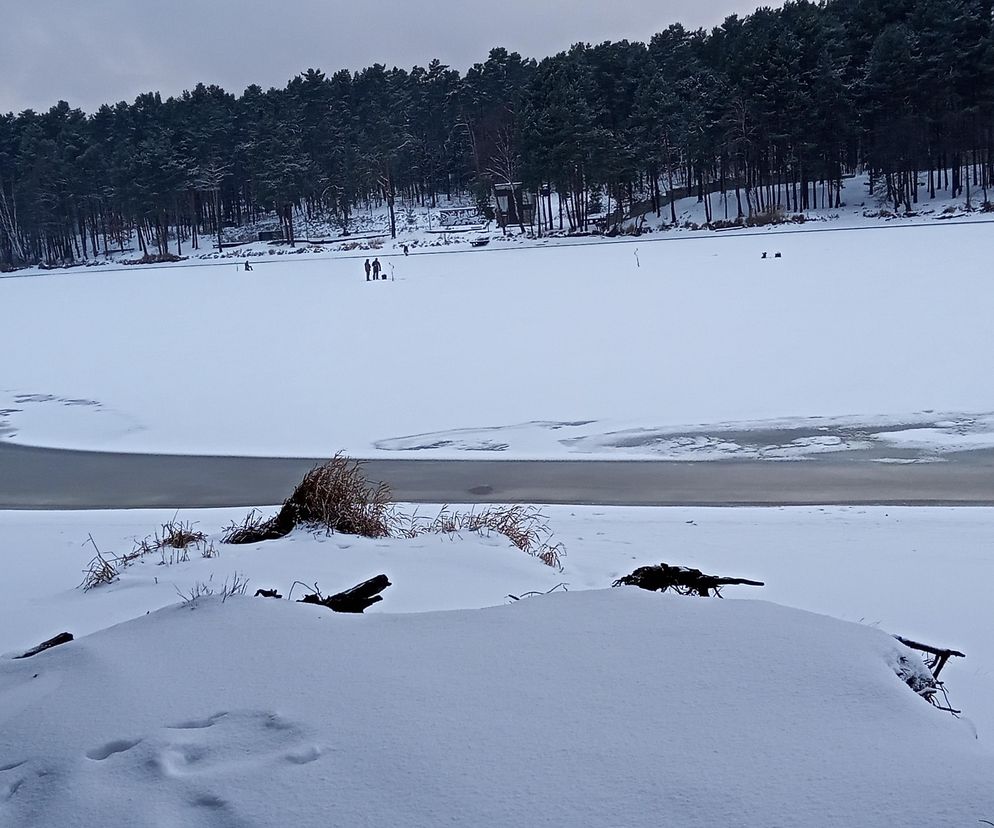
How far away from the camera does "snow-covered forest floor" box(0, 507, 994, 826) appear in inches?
98.1

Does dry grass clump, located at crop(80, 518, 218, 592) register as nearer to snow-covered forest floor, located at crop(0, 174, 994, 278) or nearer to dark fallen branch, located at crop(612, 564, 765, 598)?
dark fallen branch, located at crop(612, 564, 765, 598)

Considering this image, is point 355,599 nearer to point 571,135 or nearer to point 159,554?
point 159,554

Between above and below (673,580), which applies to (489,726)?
above

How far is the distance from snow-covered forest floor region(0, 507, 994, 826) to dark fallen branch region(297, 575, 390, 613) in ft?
0.41

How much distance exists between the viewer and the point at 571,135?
236 feet

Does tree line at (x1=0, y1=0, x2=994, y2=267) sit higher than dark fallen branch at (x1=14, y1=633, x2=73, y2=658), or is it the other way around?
tree line at (x1=0, y1=0, x2=994, y2=267)

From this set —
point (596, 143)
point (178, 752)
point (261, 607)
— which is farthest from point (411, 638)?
point (596, 143)

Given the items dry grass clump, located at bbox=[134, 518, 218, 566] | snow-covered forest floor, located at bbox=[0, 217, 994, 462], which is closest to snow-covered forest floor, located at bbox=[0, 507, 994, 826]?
dry grass clump, located at bbox=[134, 518, 218, 566]

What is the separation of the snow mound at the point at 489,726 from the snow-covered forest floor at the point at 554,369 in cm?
798

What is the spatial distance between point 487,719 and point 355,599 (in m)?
1.87

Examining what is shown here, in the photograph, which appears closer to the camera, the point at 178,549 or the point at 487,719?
the point at 487,719

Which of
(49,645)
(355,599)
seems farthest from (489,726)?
(49,645)

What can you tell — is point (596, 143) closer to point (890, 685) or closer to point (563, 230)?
point (563, 230)

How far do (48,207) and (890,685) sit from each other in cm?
11395
